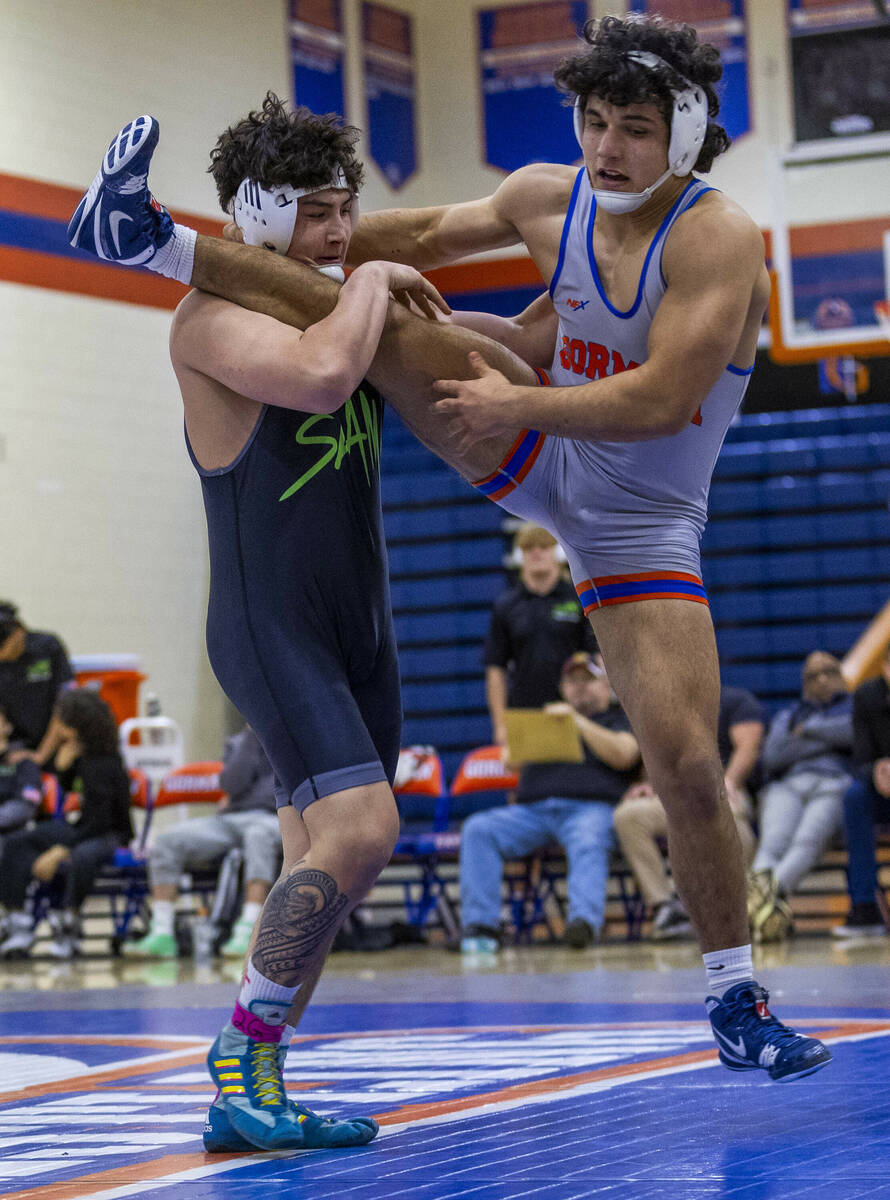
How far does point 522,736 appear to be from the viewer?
7.83 m

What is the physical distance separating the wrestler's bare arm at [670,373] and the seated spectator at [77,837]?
244 inches

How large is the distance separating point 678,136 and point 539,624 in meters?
5.23

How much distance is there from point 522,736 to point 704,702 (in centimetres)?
474

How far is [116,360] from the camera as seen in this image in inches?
487

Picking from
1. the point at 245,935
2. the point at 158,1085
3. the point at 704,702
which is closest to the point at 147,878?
the point at 245,935

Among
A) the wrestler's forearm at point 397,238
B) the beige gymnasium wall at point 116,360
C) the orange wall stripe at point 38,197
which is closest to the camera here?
the wrestler's forearm at point 397,238

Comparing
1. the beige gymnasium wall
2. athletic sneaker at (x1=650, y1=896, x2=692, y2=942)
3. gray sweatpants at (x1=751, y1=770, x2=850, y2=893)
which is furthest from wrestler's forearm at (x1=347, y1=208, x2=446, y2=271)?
the beige gymnasium wall

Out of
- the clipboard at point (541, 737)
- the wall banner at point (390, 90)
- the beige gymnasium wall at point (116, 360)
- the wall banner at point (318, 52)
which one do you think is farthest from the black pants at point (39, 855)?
the wall banner at point (390, 90)

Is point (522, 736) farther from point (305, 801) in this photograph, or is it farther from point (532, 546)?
point (305, 801)

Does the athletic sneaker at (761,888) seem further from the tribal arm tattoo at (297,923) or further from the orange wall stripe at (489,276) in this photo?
the orange wall stripe at (489,276)

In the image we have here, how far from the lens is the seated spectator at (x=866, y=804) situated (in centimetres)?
758

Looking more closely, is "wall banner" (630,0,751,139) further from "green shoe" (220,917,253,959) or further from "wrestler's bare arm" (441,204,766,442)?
"wrestler's bare arm" (441,204,766,442)

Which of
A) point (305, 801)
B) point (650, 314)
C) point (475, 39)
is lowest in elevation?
point (305, 801)

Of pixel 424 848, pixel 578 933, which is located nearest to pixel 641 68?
pixel 578 933
